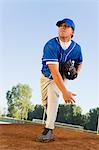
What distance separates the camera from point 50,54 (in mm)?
2205

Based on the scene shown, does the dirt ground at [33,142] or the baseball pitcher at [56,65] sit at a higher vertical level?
the baseball pitcher at [56,65]

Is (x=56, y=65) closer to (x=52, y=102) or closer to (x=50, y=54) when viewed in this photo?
(x=50, y=54)

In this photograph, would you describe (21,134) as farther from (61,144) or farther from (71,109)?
(71,109)

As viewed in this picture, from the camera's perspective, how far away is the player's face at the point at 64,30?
2.28 meters

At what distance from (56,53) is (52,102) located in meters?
0.35

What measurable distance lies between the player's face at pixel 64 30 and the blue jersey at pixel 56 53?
0.18 feet

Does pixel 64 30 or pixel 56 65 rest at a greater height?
pixel 64 30

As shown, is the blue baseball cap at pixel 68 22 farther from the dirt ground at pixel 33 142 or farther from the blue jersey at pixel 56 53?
the dirt ground at pixel 33 142

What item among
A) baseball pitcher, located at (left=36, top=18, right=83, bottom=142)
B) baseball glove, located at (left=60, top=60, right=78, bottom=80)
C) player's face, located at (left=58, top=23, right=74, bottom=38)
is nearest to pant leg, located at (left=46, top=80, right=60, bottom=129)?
baseball pitcher, located at (left=36, top=18, right=83, bottom=142)

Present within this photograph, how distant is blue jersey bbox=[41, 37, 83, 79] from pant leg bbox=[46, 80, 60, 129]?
8 cm

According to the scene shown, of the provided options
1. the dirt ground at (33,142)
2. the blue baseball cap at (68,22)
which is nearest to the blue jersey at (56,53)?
the blue baseball cap at (68,22)

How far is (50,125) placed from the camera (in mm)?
2250

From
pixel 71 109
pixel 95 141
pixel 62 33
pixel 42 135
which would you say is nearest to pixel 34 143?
pixel 42 135

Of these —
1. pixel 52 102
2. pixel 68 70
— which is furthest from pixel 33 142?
pixel 68 70
